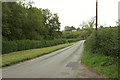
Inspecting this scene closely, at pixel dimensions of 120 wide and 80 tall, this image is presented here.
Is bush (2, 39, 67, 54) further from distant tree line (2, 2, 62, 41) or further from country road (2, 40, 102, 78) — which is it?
country road (2, 40, 102, 78)

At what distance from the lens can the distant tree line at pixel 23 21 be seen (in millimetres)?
27056

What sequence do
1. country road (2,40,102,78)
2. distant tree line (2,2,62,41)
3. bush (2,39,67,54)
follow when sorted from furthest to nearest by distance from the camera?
distant tree line (2,2,62,41), bush (2,39,67,54), country road (2,40,102,78)

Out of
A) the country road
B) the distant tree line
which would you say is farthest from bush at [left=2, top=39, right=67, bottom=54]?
the country road

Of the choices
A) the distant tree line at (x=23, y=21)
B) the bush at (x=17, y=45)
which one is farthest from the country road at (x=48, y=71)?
the distant tree line at (x=23, y=21)

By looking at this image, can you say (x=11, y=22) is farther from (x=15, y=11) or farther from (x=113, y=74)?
(x=113, y=74)

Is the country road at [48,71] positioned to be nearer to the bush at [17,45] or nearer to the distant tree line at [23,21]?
the bush at [17,45]

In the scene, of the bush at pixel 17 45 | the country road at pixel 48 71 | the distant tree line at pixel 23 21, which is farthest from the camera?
the distant tree line at pixel 23 21

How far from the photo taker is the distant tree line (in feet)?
88.8

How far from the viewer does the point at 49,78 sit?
724cm

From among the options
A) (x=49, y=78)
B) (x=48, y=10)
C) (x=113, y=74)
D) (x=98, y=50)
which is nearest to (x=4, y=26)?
(x=98, y=50)

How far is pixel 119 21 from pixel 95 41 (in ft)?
19.7

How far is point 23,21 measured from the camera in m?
34.5

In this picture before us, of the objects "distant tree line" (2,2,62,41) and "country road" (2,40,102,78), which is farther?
"distant tree line" (2,2,62,41)

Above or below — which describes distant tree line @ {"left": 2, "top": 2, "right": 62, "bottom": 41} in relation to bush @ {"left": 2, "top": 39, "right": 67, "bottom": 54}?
above
